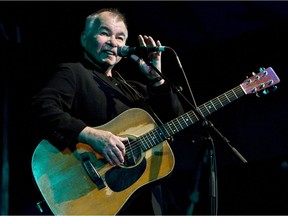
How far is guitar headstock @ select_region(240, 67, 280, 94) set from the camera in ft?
7.66

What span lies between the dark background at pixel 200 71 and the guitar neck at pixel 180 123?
3.62 ft

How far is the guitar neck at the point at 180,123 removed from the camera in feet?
7.19

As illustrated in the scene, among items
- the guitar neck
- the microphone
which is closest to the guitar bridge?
the guitar neck

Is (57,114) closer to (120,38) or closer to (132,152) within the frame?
(132,152)

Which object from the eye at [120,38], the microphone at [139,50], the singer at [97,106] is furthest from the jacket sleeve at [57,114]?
the eye at [120,38]

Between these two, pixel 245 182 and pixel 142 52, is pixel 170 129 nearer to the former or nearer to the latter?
pixel 142 52

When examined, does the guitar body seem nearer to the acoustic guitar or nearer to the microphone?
the acoustic guitar

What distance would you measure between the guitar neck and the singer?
118mm

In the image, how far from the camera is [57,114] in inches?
79.2

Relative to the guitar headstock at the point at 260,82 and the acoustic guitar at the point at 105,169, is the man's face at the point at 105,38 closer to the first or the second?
the acoustic guitar at the point at 105,169

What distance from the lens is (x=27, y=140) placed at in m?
3.59

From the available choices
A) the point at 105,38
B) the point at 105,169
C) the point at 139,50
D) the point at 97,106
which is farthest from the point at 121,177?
the point at 105,38

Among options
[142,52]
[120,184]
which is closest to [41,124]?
[120,184]

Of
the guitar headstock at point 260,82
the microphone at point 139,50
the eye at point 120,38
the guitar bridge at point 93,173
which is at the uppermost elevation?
the eye at point 120,38
